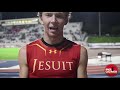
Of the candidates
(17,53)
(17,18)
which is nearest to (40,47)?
(17,53)

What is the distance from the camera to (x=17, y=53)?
3121 millimetres

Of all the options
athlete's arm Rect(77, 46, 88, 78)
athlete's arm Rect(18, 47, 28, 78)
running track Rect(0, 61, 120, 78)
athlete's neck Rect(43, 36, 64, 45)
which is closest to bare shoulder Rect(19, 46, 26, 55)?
athlete's arm Rect(18, 47, 28, 78)

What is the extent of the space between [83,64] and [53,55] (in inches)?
16.9

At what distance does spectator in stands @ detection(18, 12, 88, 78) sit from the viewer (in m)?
3.09

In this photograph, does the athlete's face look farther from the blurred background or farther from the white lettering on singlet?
the white lettering on singlet

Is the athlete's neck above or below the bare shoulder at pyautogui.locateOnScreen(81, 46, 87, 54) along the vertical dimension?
above

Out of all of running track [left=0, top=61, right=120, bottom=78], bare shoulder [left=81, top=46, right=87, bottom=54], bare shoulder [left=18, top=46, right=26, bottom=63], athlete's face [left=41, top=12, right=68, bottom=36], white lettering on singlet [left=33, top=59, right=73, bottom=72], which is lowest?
running track [left=0, top=61, right=120, bottom=78]

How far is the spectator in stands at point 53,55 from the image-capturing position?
10.1 feet

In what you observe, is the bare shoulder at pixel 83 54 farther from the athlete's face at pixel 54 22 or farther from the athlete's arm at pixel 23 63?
the athlete's arm at pixel 23 63

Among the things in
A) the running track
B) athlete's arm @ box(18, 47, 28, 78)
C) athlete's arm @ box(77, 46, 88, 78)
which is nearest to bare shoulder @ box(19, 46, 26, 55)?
athlete's arm @ box(18, 47, 28, 78)

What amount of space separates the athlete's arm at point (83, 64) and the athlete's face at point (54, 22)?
40cm

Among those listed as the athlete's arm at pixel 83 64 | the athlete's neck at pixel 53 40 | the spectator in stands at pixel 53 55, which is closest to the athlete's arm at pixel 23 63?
the spectator in stands at pixel 53 55
